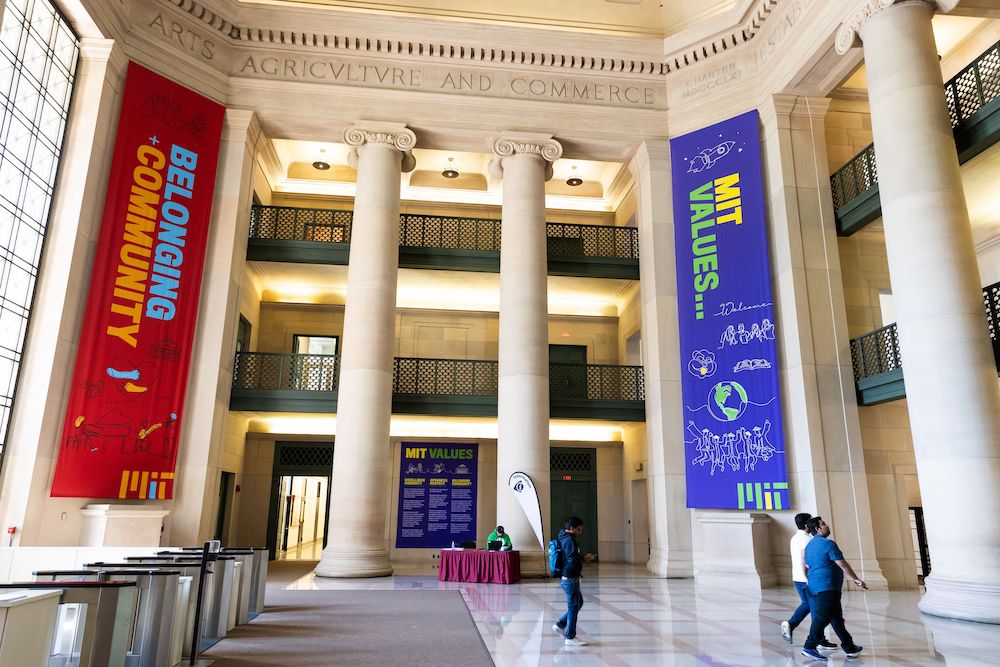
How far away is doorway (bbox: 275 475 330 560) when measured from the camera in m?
19.2

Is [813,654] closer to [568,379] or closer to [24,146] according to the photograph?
[568,379]

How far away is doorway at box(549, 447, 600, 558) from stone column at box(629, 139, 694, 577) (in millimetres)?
3550

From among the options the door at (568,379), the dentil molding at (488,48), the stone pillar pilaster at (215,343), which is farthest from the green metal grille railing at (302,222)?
the door at (568,379)

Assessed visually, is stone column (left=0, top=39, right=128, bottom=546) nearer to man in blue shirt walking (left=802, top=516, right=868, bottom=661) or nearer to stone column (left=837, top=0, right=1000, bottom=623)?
man in blue shirt walking (left=802, top=516, right=868, bottom=661)

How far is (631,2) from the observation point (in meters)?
16.7

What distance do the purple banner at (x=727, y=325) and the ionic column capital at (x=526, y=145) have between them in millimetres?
3000

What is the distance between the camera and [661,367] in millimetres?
14594

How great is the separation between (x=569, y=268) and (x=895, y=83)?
309 inches

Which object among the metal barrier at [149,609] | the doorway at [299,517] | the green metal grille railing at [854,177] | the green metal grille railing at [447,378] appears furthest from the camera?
the doorway at [299,517]

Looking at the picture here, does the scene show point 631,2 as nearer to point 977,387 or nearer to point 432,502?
point 977,387

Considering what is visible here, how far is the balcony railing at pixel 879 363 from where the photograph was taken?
11602mm

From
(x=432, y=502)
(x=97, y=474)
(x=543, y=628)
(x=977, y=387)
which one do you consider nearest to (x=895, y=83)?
(x=977, y=387)

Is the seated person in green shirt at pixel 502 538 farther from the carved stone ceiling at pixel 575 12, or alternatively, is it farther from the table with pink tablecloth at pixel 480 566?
the carved stone ceiling at pixel 575 12

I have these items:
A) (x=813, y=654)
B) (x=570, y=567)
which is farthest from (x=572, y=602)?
(x=813, y=654)
